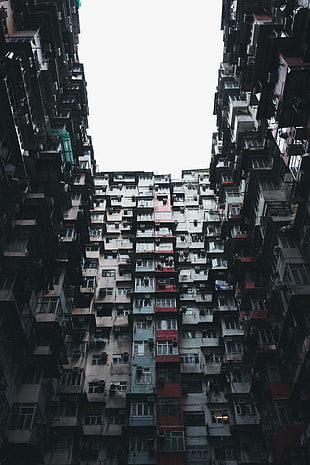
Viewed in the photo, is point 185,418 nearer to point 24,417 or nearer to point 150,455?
point 150,455

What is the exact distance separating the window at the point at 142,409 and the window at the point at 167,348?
422 centimetres

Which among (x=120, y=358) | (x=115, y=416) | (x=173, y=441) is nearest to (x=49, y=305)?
(x=120, y=358)

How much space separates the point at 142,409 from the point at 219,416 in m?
6.12

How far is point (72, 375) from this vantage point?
29.6m

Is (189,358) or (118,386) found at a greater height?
(189,358)

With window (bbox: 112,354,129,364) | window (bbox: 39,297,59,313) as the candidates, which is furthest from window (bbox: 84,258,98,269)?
window (bbox: 39,297,59,313)

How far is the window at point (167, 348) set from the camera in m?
30.6

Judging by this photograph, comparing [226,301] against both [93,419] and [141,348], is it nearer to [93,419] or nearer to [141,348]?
[141,348]

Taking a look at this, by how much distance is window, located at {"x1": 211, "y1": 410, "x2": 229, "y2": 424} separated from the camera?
28.5 meters

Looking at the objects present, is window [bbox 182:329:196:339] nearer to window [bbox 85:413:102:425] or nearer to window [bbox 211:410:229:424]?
window [bbox 211:410:229:424]

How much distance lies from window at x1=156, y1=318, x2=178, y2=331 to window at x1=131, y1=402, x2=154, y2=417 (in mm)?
6538

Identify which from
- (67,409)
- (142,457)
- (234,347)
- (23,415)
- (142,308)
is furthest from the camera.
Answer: (142,308)

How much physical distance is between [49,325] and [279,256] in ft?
55.8

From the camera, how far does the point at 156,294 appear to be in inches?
1379
